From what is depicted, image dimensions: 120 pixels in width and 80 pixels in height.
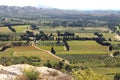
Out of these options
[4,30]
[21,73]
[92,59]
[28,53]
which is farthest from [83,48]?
[21,73]

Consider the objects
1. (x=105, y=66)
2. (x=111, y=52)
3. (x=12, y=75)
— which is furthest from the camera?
(x=111, y=52)

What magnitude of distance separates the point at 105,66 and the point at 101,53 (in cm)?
1561

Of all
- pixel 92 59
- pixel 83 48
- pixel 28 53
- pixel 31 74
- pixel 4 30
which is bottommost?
pixel 4 30

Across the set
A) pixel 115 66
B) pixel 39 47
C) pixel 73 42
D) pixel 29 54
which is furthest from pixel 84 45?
pixel 115 66

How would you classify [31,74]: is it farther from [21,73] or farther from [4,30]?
[4,30]

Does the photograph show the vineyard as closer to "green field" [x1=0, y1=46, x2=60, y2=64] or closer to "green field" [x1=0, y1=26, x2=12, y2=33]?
"green field" [x1=0, y1=46, x2=60, y2=64]

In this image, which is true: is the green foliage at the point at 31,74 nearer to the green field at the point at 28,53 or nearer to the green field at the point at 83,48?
the green field at the point at 28,53

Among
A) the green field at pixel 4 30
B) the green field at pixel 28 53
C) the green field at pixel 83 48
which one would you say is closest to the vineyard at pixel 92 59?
the green field at pixel 28 53

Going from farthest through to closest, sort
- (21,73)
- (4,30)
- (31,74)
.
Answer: (4,30), (21,73), (31,74)

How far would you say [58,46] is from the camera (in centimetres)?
8631

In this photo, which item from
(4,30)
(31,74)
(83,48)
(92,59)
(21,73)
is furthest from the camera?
(4,30)

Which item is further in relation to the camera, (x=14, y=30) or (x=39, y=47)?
(x=14, y=30)

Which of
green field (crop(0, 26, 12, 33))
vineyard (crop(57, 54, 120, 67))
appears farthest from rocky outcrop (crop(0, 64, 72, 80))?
green field (crop(0, 26, 12, 33))

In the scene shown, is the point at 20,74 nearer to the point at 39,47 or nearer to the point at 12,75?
the point at 12,75
